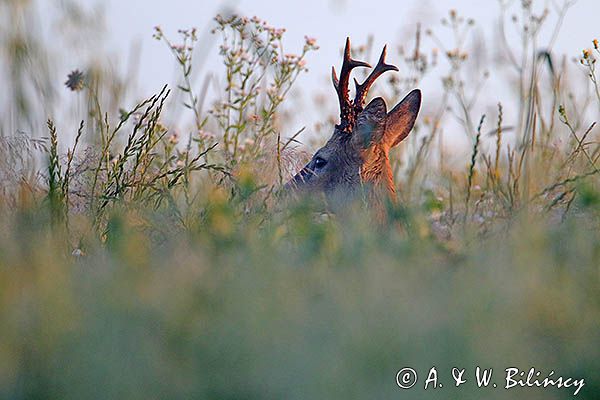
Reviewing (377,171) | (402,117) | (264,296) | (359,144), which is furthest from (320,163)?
(264,296)

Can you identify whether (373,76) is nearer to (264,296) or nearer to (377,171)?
(377,171)

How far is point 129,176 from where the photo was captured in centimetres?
414

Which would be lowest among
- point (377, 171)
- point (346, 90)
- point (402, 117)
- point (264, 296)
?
point (264, 296)

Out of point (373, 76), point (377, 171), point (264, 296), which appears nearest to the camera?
point (264, 296)

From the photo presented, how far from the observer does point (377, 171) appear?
6.11 metres

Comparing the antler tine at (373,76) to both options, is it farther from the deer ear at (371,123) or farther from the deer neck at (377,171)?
the deer neck at (377,171)

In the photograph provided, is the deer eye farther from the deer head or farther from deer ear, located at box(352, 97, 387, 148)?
deer ear, located at box(352, 97, 387, 148)

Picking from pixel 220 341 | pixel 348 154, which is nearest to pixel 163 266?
pixel 220 341

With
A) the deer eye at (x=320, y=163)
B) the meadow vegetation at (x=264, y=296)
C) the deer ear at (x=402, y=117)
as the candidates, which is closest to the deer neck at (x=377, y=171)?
the deer ear at (x=402, y=117)

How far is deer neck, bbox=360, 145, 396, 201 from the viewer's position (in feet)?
19.7

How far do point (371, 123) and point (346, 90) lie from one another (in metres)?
0.31

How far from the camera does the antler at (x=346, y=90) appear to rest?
624cm

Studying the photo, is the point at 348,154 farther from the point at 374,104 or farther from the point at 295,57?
the point at 295,57

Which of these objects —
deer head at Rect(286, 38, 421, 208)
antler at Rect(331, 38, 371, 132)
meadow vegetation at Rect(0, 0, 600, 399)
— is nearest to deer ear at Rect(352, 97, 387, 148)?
deer head at Rect(286, 38, 421, 208)
